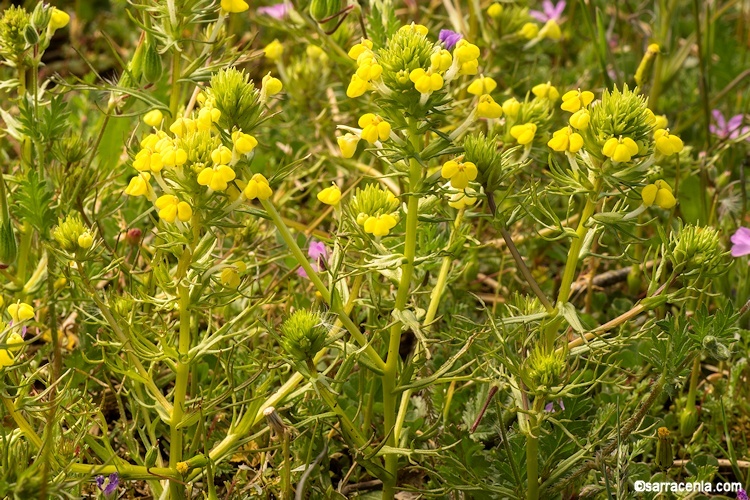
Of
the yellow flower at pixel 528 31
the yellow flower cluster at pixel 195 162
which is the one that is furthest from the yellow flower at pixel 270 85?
the yellow flower at pixel 528 31

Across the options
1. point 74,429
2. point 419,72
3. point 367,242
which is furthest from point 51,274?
point 419,72

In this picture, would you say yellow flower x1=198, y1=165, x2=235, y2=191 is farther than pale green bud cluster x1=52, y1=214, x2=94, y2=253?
No

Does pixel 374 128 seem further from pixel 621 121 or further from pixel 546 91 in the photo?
pixel 546 91

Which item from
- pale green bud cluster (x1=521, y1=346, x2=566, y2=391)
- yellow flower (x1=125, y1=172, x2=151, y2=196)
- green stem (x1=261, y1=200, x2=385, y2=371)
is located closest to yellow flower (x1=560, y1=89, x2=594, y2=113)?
pale green bud cluster (x1=521, y1=346, x2=566, y2=391)

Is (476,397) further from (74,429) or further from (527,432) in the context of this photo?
(74,429)

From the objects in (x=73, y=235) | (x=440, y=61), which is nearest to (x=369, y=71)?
(x=440, y=61)

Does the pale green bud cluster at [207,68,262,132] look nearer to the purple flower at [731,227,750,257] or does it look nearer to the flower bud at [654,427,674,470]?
the flower bud at [654,427,674,470]

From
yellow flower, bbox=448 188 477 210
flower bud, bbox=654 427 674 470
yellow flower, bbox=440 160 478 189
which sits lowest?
flower bud, bbox=654 427 674 470
